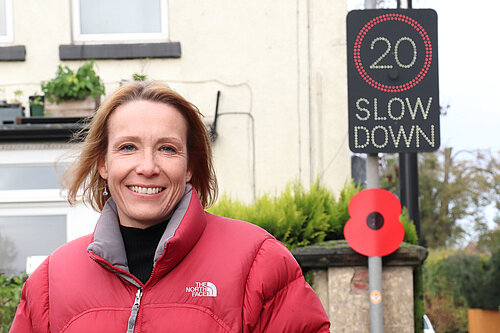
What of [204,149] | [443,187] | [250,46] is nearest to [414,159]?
[250,46]

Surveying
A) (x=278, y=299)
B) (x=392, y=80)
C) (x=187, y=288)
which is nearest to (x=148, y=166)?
(x=187, y=288)

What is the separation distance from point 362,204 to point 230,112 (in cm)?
260

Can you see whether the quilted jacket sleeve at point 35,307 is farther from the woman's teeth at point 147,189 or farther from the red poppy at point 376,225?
the red poppy at point 376,225

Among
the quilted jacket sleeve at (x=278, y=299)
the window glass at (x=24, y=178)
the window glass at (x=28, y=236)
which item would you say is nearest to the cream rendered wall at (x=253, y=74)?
the window glass at (x=24, y=178)

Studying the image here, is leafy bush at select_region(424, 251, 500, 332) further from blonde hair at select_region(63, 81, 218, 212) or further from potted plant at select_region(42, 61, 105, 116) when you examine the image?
blonde hair at select_region(63, 81, 218, 212)

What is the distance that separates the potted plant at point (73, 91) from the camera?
7.23 m

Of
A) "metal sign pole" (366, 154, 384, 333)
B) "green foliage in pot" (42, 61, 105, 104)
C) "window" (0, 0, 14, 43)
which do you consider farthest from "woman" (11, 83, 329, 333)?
"window" (0, 0, 14, 43)

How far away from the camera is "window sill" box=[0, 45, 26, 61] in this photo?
7.64 metres

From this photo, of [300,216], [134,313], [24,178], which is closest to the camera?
[134,313]

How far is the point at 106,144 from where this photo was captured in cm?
261

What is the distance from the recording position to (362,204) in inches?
207

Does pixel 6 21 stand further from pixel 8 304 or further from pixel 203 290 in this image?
pixel 203 290

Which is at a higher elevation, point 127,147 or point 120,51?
point 120,51

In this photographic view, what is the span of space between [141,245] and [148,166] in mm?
246
